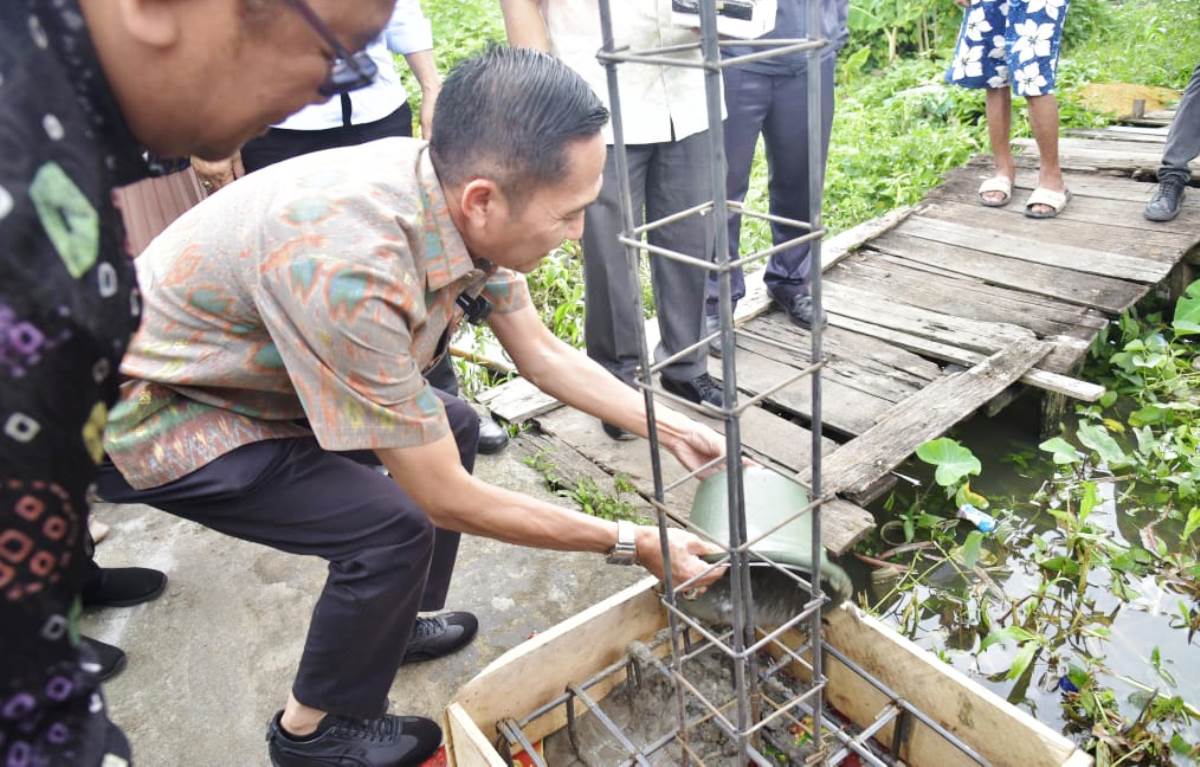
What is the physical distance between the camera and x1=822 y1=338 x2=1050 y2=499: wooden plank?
2908 mm

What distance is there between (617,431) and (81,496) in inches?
106

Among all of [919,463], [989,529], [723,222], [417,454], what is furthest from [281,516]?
[919,463]

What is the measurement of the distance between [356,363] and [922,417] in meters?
2.27

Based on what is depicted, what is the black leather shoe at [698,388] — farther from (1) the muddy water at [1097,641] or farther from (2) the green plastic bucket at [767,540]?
(2) the green plastic bucket at [767,540]

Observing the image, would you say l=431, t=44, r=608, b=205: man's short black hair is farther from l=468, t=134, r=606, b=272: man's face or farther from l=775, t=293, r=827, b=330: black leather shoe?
l=775, t=293, r=827, b=330: black leather shoe

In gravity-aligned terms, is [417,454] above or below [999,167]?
above

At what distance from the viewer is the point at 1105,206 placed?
4656 millimetres

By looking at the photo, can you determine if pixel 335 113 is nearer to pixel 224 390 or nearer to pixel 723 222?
pixel 224 390

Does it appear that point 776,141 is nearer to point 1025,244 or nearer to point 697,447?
point 1025,244

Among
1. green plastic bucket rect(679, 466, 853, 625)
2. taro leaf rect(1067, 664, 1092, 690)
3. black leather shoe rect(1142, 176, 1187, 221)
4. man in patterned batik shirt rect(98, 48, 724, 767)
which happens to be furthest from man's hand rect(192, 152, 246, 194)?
black leather shoe rect(1142, 176, 1187, 221)

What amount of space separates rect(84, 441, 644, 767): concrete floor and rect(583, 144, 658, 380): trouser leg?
547 millimetres

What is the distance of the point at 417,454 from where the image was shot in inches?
64.6

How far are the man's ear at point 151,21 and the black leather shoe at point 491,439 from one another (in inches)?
105

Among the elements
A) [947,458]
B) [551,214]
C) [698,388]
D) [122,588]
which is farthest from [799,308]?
[122,588]
